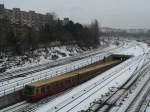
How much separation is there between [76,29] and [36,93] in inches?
3043

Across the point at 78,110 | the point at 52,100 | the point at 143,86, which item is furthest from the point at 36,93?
the point at 143,86

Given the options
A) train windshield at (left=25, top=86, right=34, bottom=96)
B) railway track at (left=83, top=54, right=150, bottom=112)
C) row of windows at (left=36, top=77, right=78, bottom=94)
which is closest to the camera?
railway track at (left=83, top=54, right=150, bottom=112)

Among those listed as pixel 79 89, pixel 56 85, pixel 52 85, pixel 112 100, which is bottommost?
pixel 79 89

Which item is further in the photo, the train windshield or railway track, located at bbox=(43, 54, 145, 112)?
the train windshield

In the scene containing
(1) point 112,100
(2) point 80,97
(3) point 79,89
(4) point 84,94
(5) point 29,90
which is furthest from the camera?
(3) point 79,89

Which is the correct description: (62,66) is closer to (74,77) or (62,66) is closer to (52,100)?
(74,77)

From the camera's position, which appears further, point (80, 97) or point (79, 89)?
point (79, 89)

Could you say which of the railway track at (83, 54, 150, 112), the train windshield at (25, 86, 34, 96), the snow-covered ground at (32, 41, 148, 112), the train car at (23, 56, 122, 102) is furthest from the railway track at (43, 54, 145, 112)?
the train windshield at (25, 86, 34, 96)

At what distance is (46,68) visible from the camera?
51.4m

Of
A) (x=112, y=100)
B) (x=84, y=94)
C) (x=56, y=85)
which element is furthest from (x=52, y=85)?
(x=112, y=100)

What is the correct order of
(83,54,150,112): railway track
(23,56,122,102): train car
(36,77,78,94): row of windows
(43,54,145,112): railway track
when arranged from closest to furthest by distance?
(83,54,150,112): railway track
(43,54,145,112): railway track
(23,56,122,102): train car
(36,77,78,94): row of windows

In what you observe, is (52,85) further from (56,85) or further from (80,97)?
(80,97)

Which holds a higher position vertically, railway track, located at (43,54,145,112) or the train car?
the train car

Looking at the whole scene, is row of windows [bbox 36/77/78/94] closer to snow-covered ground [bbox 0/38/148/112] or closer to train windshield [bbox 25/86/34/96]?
train windshield [bbox 25/86/34/96]
